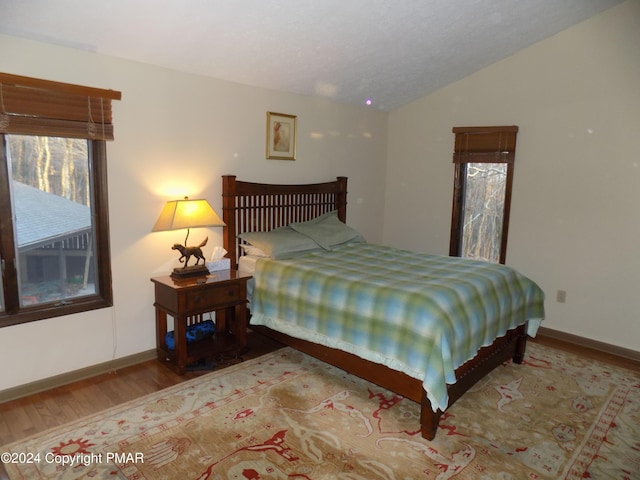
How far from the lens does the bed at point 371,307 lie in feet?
8.00

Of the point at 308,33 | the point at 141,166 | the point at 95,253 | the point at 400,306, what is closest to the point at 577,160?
the point at 400,306

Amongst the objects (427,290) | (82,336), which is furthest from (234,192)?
(427,290)

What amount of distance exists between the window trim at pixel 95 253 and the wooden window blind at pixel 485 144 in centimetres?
340

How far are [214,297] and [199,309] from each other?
14 cm

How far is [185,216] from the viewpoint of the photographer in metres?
3.18

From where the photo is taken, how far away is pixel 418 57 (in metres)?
3.82

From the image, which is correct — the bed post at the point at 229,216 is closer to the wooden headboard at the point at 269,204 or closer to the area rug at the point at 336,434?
the wooden headboard at the point at 269,204

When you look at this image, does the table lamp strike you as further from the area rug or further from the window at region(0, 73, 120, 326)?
the area rug

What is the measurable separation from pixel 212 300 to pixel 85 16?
1.95 metres

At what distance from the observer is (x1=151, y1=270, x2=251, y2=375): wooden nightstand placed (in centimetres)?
305

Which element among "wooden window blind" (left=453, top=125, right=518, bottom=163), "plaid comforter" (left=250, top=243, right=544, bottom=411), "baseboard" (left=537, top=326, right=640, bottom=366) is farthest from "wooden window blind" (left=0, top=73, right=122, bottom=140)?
"baseboard" (left=537, top=326, right=640, bottom=366)

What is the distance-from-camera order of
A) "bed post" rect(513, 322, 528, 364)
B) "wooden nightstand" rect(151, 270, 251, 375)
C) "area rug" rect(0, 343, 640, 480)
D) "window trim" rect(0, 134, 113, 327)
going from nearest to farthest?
"area rug" rect(0, 343, 640, 480), "window trim" rect(0, 134, 113, 327), "wooden nightstand" rect(151, 270, 251, 375), "bed post" rect(513, 322, 528, 364)

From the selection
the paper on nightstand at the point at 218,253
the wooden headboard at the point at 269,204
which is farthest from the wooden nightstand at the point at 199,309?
the wooden headboard at the point at 269,204

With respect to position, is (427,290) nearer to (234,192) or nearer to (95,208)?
(234,192)
